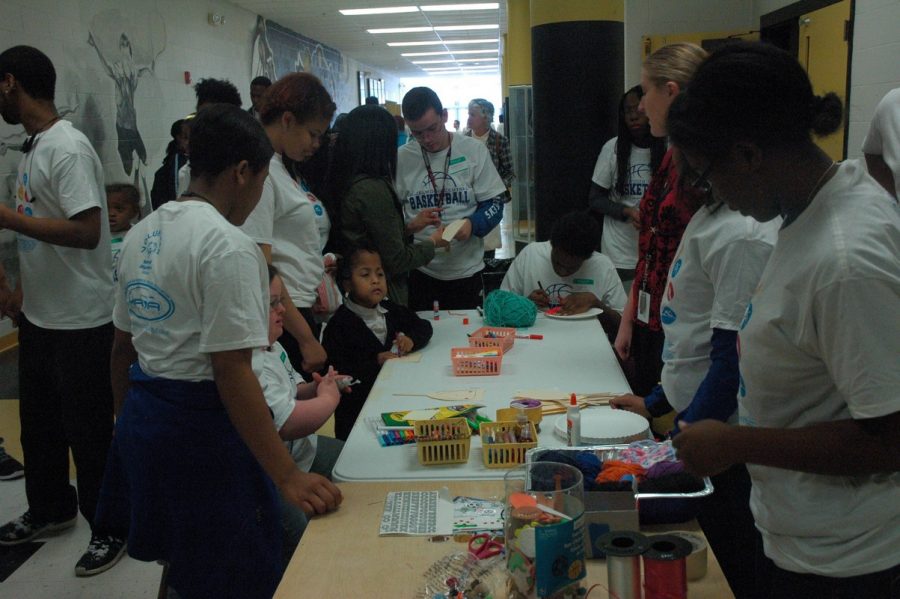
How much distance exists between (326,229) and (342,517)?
1.51m

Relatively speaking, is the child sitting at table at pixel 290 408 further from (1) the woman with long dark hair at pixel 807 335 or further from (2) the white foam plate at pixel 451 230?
(2) the white foam plate at pixel 451 230

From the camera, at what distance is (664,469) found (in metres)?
1.39

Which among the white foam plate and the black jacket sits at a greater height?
the white foam plate

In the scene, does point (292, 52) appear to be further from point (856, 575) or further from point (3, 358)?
point (856, 575)

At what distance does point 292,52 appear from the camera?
1177 cm

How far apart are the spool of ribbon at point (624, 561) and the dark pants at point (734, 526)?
0.61 meters

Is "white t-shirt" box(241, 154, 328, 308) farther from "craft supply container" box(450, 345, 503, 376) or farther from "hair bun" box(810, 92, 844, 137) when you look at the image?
"hair bun" box(810, 92, 844, 137)

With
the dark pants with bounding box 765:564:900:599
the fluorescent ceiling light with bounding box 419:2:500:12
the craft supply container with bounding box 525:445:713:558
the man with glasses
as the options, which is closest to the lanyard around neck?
the man with glasses

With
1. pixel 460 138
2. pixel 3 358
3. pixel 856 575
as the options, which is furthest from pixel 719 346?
pixel 3 358

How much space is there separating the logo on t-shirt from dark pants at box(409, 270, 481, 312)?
189 centimetres

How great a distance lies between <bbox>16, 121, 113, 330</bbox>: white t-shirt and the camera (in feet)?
7.83

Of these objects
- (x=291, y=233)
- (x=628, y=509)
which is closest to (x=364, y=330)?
(x=291, y=233)

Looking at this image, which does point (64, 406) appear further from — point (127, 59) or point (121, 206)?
point (127, 59)

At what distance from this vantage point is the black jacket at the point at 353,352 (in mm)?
2584
